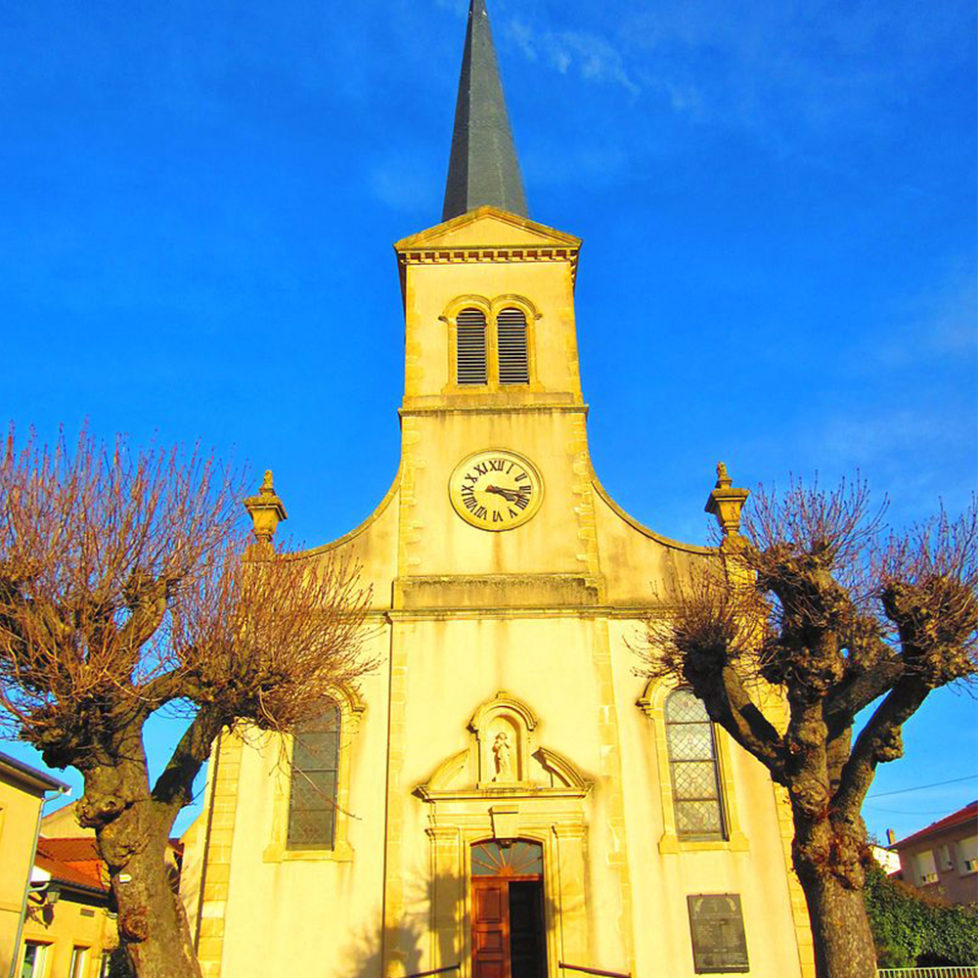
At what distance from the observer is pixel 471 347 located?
Result: 19.0 m

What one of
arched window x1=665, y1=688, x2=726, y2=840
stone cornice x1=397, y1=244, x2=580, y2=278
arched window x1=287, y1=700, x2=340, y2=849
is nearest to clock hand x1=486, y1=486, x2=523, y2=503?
arched window x1=665, y1=688, x2=726, y2=840

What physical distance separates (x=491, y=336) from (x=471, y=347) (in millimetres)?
438

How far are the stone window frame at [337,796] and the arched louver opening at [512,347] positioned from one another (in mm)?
6715

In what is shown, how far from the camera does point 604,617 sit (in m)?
16.0

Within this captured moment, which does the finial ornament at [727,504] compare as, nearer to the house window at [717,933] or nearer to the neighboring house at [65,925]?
the house window at [717,933]

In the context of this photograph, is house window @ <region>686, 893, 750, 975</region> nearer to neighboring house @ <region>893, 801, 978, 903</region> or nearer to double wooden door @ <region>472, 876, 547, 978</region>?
double wooden door @ <region>472, 876, 547, 978</region>

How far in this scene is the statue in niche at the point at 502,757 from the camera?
1493 centimetres

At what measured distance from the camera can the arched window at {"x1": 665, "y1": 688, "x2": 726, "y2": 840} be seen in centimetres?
1478

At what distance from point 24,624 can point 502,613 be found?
7.69 m

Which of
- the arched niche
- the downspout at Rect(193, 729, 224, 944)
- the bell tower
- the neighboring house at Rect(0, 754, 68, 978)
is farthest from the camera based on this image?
the neighboring house at Rect(0, 754, 68, 978)

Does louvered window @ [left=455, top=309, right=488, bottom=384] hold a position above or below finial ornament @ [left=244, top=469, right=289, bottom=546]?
above

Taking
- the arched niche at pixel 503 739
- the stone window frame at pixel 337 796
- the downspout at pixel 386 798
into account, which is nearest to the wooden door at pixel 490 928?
the downspout at pixel 386 798

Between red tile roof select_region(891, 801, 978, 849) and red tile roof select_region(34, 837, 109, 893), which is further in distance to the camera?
red tile roof select_region(891, 801, 978, 849)

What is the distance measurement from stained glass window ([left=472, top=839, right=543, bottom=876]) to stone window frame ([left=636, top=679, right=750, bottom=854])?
1.84 metres
